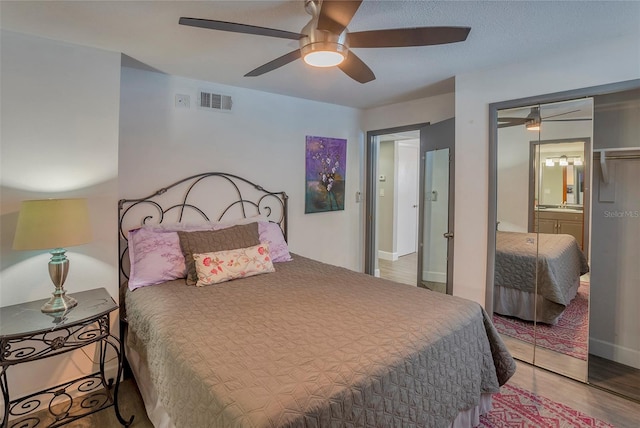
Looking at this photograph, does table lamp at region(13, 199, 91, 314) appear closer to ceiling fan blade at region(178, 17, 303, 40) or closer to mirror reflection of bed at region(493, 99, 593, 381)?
ceiling fan blade at region(178, 17, 303, 40)

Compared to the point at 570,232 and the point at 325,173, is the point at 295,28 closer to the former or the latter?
the point at 325,173

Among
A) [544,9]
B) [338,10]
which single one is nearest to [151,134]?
[338,10]

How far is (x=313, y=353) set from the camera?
1470mm

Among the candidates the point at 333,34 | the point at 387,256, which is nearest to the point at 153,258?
the point at 333,34

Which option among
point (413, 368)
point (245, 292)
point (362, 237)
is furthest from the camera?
point (362, 237)

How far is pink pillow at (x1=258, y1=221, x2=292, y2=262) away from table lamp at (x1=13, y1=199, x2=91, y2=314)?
1.39 metres

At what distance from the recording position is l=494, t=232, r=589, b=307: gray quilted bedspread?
8.29 feet

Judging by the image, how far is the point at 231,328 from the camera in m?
1.72

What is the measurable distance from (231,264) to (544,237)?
2.41 m

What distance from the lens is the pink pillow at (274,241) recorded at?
3082mm

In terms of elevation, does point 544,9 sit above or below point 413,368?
above

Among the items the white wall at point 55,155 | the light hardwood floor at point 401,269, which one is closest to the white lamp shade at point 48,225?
the white wall at point 55,155

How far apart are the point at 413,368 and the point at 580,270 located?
1.77 m

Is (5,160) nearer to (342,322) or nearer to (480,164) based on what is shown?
(342,322)
